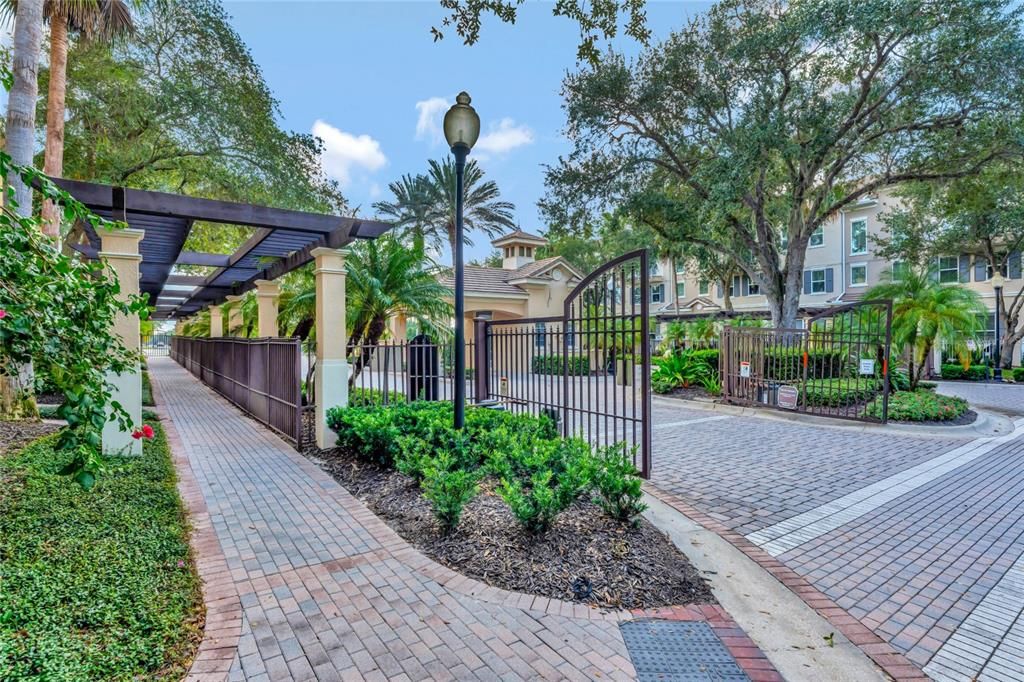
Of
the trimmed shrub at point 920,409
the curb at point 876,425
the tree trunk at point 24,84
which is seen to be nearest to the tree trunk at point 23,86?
the tree trunk at point 24,84

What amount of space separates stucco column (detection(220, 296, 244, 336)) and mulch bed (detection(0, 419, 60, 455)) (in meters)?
7.29

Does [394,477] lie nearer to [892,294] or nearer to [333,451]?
[333,451]

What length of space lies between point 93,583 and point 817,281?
109 ft

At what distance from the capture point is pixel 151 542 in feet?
12.1

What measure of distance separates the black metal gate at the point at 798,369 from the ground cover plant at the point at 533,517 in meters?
7.42

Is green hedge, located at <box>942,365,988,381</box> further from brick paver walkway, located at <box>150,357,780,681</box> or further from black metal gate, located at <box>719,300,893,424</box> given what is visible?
brick paver walkway, located at <box>150,357,780,681</box>

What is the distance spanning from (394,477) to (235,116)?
1156 centimetres

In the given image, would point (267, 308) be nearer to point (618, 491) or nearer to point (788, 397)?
point (618, 491)

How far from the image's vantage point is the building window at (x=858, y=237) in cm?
2652

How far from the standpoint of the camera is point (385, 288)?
9.41 meters

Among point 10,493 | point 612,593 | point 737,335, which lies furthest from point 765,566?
point 737,335

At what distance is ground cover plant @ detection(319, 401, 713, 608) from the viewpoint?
3396 mm

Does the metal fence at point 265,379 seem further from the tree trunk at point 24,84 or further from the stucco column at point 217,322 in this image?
the stucco column at point 217,322

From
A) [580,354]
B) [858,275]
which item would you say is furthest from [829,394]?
[858,275]
